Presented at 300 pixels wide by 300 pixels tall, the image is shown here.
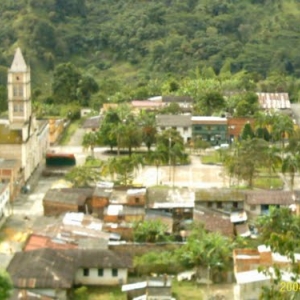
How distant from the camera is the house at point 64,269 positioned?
25.6 metres

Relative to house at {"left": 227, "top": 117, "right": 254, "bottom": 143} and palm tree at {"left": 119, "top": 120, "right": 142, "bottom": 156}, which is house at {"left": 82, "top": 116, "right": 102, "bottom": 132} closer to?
palm tree at {"left": 119, "top": 120, "right": 142, "bottom": 156}

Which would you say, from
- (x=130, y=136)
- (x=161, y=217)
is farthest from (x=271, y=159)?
(x=130, y=136)

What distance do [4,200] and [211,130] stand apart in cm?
1991

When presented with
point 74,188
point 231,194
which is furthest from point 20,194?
point 231,194

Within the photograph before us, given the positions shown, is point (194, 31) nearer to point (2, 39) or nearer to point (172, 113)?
point (2, 39)

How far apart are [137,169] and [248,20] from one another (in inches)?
1964

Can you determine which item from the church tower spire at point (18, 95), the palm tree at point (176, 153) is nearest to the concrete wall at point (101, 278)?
the palm tree at point (176, 153)

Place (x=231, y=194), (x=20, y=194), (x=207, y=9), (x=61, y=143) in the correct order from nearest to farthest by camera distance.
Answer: (x=231, y=194) < (x=20, y=194) < (x=61, y=143) < (x=207, y=9)

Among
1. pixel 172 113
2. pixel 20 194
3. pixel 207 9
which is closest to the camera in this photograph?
pixel 20 194

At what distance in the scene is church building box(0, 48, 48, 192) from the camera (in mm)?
40969

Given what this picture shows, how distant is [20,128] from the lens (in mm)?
42219

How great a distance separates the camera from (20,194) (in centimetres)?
3934

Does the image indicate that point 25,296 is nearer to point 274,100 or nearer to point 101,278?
point 101,278
